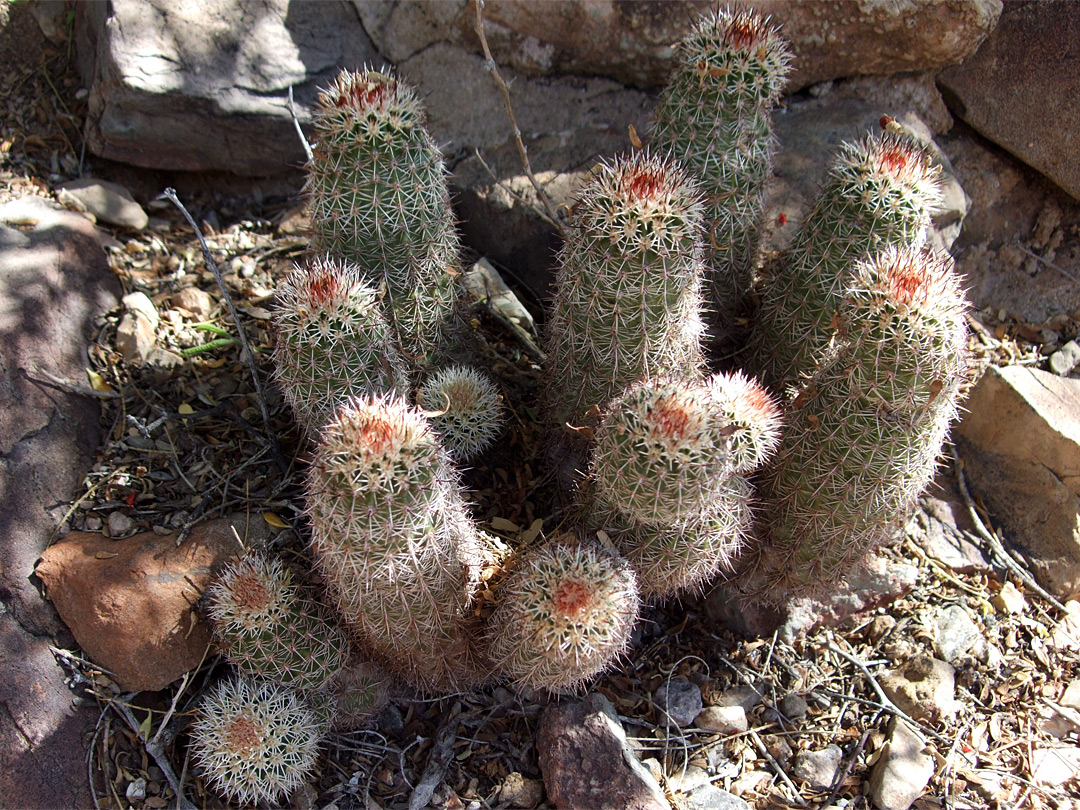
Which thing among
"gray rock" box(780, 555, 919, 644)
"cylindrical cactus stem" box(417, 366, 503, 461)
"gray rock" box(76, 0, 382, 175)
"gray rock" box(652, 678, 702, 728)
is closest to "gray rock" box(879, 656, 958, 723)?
"gray rock" box(780, 555, 919, 644)

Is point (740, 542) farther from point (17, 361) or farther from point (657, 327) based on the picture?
point (17, 361)

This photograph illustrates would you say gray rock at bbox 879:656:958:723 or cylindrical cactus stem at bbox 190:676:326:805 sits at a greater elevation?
gray rock at bbox 879:656:958:723

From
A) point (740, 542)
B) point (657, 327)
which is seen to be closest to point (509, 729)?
point (740, 542)

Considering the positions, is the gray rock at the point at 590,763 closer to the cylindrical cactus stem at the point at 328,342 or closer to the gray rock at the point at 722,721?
the gray rock at the point at 722,721

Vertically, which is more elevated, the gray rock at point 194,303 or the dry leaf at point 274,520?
the gray rock at point 194,303

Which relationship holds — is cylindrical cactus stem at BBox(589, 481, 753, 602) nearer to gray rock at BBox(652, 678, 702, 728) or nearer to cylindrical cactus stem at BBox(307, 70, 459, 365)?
gray rock at BBox(652, 678, 702, 728)

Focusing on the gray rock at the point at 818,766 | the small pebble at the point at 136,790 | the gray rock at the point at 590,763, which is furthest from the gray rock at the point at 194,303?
the gray rock at the point at 818,766

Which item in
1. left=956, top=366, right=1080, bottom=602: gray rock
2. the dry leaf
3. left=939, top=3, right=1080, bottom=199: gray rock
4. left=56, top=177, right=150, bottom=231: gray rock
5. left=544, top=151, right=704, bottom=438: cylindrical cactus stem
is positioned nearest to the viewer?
left=544, top=151, right=704, bottom=438: cylindrical cactus stem

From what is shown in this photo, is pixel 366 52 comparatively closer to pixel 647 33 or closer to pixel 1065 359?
pixel 647 33
